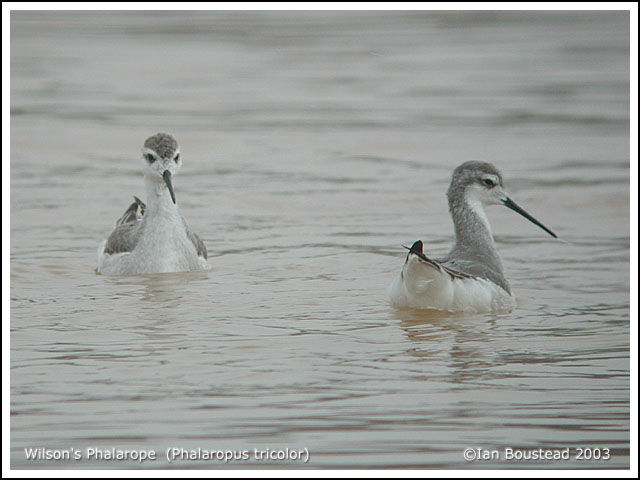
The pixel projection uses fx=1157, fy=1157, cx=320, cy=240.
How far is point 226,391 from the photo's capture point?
8.35 meters

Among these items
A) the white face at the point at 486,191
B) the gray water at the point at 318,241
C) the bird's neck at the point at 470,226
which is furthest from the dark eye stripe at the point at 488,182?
the gray water at the point at 318,241

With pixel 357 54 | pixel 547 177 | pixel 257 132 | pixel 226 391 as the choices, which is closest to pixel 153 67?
pixel 357 54

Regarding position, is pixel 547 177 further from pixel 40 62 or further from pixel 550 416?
pixel 40 62

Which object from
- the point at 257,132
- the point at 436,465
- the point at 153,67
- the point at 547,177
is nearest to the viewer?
the point at 436,465

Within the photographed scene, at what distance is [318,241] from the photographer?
13.9 m

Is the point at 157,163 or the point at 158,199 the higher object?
the point at 157,163

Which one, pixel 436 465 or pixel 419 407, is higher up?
pixel 419 407

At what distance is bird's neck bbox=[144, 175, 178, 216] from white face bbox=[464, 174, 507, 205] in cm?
331

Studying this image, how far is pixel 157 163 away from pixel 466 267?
3.70 metres

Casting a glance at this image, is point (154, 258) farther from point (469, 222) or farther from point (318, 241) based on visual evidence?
point (469, 222)

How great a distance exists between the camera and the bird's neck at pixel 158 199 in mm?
12766

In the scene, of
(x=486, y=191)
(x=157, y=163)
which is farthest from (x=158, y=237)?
(x=486, y=191)

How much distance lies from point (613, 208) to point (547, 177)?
1776 millimetres

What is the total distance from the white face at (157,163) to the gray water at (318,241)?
1168 millimetres
